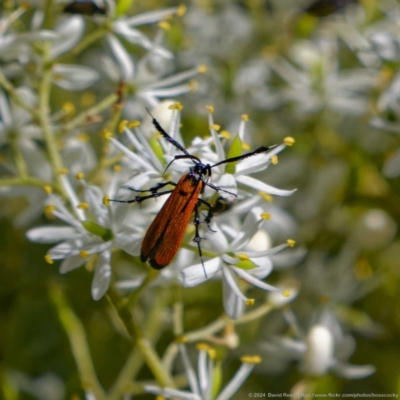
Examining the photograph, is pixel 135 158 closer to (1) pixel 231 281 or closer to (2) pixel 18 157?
(1) pixel 231 281

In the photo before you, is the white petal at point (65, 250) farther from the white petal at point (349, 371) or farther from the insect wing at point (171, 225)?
the white petal at point (349, 371)

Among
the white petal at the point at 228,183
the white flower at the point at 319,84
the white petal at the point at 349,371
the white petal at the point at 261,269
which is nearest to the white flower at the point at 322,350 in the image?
the white petal at the point at 349,371

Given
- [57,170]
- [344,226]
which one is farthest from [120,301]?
[344,226]

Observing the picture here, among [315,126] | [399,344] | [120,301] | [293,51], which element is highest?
[120,301]

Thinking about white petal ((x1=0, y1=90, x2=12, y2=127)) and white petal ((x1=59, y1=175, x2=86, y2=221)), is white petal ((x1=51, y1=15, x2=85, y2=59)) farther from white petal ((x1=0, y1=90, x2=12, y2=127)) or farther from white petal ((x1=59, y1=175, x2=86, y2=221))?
white petal ((x1=59, y1=175, x2=86, y2=221))

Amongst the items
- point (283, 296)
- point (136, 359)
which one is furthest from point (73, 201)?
point (283, 296)

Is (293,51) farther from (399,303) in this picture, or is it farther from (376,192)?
(399,303)

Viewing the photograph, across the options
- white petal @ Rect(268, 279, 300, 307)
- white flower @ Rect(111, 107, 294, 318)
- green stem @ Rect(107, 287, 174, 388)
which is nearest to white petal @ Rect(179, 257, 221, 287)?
white flower @ Rect(111, 107, 294, 318)

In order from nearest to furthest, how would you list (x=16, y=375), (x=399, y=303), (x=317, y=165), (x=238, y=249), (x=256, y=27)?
(x=238, y=249)
(x=16, y=375)
(x=399, y=303)
(x=317, y=165)
(x=256, y=27)
